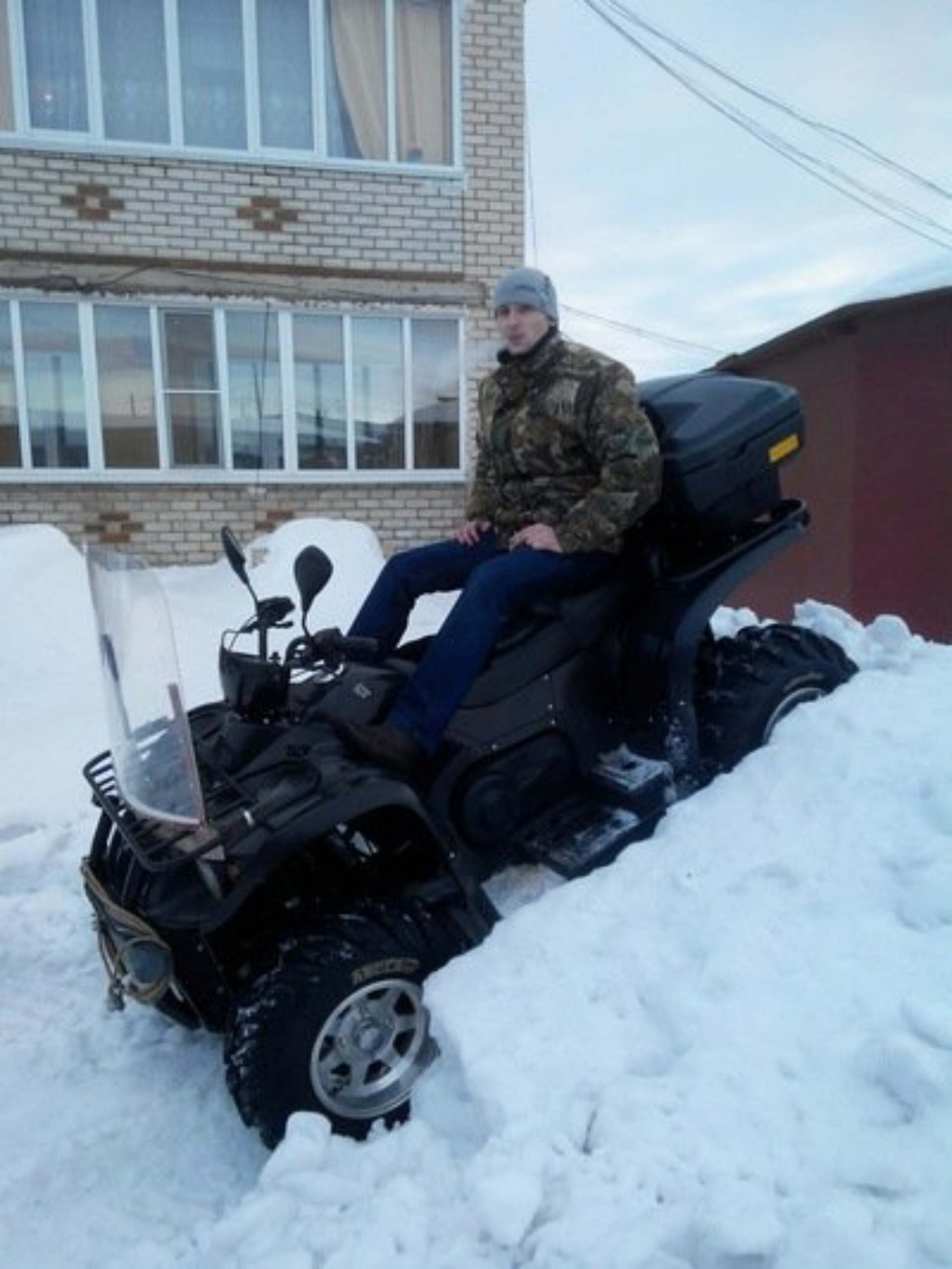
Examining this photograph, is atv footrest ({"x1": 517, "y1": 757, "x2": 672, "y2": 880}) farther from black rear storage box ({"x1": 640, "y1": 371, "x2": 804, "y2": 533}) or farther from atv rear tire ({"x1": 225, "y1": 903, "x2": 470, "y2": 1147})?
black rear storage box ({"x1": 640, "y1": 371, "x2": 804, "y2": 533})

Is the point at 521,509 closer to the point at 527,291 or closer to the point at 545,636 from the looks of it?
the point at 545,636

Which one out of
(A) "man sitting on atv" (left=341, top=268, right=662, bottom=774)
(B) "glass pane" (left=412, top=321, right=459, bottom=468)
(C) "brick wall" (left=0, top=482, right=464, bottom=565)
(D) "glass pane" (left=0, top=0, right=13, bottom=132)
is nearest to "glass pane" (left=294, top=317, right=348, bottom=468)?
(C) "brick wall" (left=0, top=482, right=464, bottom=565)

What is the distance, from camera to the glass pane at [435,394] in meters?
9.48

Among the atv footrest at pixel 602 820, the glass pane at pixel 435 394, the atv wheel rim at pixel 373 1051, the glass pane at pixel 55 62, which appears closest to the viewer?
the atv wheel rim at pixel 373 1051

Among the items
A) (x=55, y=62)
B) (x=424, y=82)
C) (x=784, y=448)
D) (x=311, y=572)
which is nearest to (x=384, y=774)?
(x=311, y=572)

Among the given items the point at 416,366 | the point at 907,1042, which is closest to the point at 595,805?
the point at 907,1042

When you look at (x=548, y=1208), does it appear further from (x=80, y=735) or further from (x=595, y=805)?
(x=80, y=735)

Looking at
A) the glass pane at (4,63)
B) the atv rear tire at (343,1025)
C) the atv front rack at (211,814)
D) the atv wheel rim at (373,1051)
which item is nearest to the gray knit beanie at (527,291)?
the atv front rack at (211,814)

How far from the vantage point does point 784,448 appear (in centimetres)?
340

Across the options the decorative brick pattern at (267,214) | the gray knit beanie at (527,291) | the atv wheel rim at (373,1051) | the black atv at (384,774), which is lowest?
the atv wheel rim at (373,1051)

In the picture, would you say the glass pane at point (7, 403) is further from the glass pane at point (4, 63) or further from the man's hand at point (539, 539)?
the man's hand at point (539, 539)

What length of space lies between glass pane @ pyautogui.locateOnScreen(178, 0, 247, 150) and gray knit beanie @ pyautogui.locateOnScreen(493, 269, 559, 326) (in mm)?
6972

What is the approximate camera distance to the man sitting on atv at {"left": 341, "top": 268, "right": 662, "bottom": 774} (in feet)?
9.15

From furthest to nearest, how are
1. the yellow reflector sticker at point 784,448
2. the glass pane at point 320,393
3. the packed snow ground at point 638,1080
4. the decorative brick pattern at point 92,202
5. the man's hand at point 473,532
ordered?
1. the glass pane at point 320,393
2. the decorative brick pattern at point 92,202
3. the man's hand at point 473,532
4. the yellow reflector sticker at point 784,448
5. the packed snow ground at point 638,1080
